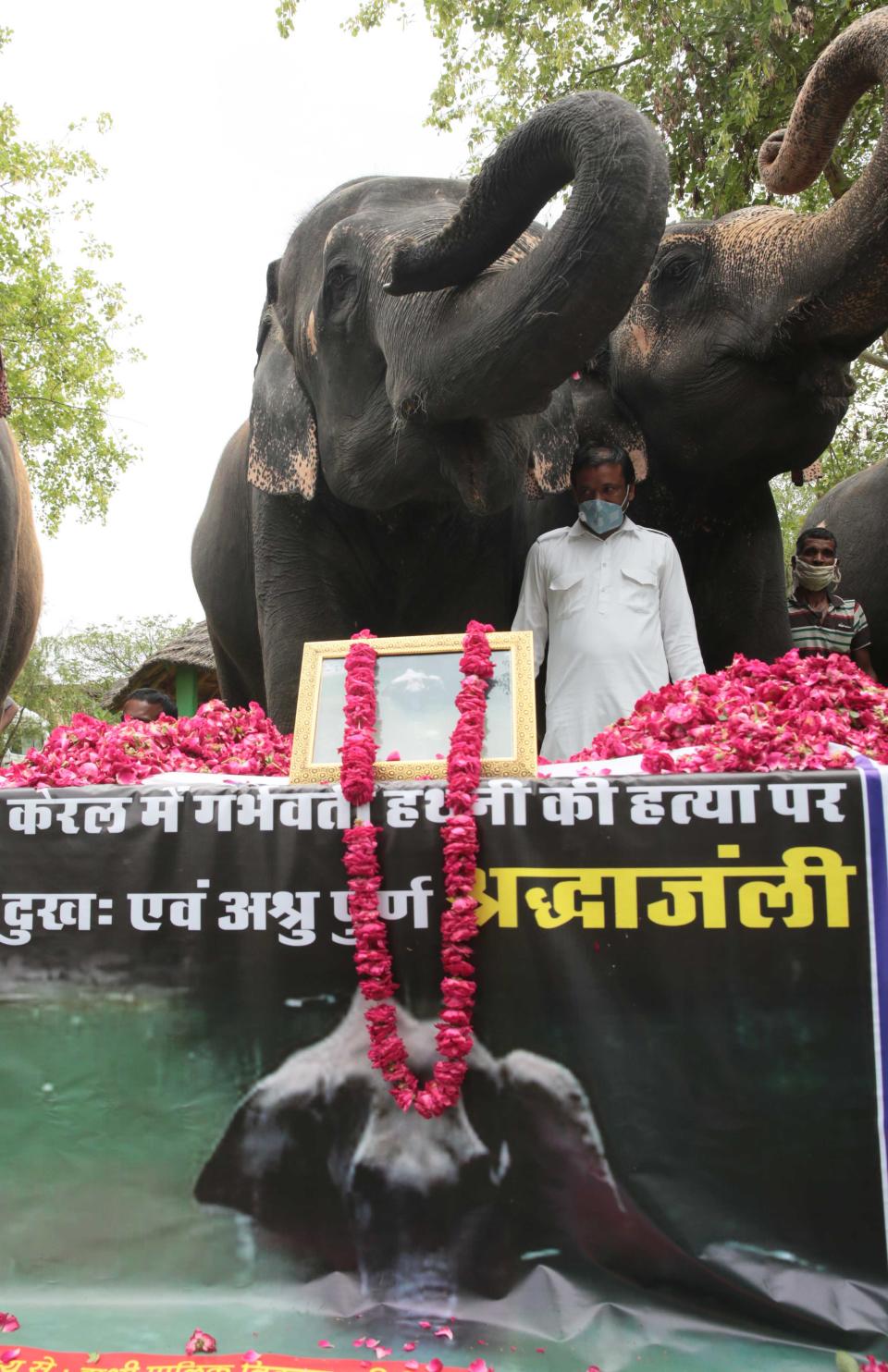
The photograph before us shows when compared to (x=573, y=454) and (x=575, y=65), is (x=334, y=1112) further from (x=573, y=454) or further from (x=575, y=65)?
(x=575, y=65)

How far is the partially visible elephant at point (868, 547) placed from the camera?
697cm

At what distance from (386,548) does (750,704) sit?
6.60ft

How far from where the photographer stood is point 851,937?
2143 mm

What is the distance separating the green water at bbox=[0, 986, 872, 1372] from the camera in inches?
81.5

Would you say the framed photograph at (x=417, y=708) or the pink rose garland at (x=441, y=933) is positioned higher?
the framed photograph at (x=417, y=708)

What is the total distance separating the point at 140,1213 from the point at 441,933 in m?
0.78

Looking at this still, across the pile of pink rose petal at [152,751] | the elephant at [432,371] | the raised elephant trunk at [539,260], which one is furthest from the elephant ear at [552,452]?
the pile of pink rose petal at [152,751]

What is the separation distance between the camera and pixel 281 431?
13.5ft

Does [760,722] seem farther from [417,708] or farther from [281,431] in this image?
[281,431]

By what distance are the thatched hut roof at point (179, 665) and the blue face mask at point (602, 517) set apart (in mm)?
12144

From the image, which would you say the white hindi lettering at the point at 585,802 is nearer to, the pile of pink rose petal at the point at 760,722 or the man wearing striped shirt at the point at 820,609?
the pile of pink rose petal at the point at 760,722

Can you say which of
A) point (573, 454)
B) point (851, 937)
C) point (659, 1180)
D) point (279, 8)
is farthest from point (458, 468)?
point (279, 8)

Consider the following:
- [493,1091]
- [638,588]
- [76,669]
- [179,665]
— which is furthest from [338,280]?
[76,669]

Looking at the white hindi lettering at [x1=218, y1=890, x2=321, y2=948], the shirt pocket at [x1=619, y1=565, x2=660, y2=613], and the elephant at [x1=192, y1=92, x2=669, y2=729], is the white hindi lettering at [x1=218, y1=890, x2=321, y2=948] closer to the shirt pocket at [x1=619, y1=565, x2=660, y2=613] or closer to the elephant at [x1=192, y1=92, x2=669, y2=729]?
the elephant at [x1=192, y1=92, x2=669, y2=729]
